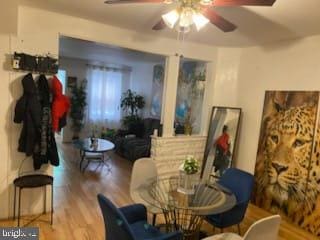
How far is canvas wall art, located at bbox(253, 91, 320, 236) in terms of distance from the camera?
9.96 feet

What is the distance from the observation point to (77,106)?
697 centimetres

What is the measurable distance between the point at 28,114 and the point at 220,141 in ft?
8.97

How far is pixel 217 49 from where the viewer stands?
4.15m

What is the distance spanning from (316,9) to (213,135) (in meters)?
2.32

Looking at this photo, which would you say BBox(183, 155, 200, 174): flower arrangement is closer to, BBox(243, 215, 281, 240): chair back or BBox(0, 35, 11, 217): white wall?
BBox(243, 215, 281, 240): chair back

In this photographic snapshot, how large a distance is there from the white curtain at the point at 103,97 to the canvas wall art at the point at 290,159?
194 inches

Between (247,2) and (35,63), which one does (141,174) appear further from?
(247,2)

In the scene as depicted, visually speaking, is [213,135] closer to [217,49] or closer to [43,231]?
[217,49]

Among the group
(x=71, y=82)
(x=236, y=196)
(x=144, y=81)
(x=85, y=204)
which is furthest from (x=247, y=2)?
(x=71, y=82)

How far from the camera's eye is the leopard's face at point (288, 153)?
3.12 metres

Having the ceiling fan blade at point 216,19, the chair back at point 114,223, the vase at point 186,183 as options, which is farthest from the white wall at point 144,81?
the chair back at point 114,223

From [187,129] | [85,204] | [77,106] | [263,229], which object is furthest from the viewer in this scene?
[77,106]

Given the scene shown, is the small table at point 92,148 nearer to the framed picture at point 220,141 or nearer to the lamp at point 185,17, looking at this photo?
the framed picture at point 220,141

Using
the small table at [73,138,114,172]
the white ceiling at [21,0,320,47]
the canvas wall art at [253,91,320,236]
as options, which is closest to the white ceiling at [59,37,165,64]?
the white ceiling at [21,0,320,47]
